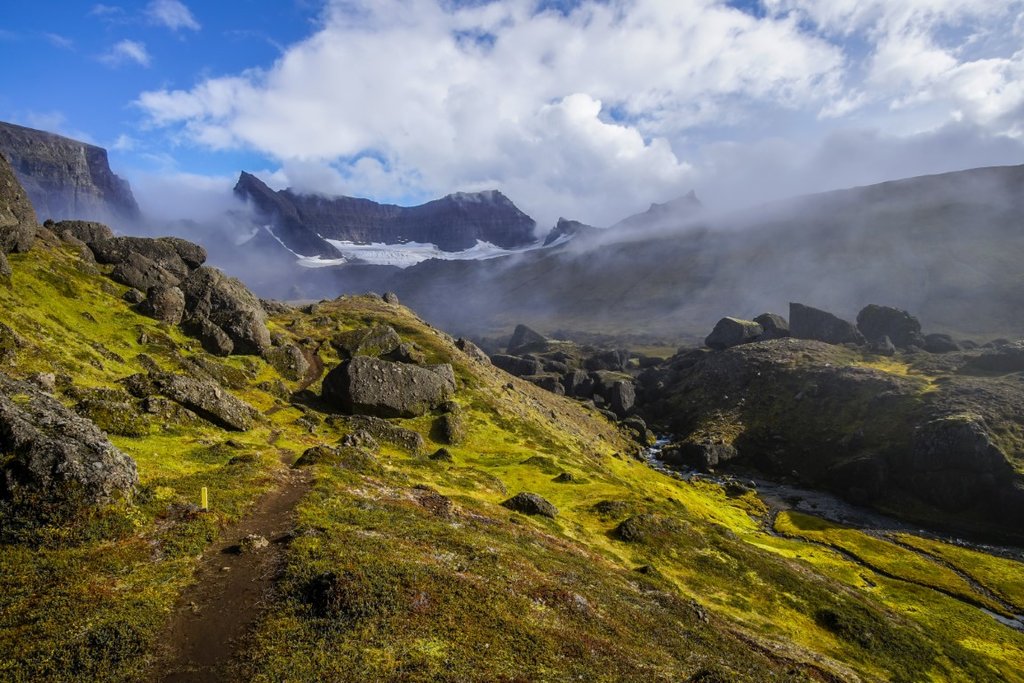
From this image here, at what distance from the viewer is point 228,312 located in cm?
9100

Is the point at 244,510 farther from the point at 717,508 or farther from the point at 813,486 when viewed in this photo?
the point at 813,486

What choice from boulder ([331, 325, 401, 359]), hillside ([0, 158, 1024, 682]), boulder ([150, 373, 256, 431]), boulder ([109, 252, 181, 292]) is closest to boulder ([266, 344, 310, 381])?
hillside ([0, 158, 1024, 682])

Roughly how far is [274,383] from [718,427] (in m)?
125

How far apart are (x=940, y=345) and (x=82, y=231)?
25598cm

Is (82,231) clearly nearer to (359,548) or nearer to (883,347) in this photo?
(359,548)

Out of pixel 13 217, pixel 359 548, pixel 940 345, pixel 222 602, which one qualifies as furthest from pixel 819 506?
pixel 13 217

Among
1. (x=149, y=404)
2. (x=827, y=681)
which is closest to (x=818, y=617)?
(x=827, y=681)

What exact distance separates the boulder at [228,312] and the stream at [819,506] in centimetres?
9452

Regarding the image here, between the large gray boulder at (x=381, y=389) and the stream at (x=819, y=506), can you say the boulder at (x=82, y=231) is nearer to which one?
the large gray boulder at (x=381, y=389)

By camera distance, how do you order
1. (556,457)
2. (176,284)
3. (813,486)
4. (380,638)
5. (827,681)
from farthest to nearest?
(813,486), (176,284), (556,457), (827,681), (380,638)

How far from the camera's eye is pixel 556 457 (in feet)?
293

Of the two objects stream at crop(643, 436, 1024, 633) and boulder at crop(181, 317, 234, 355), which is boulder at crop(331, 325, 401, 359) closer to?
boulder at crop(181, 317, 234, 355)

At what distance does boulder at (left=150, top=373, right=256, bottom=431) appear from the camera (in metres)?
53.4

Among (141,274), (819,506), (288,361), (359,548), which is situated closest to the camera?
(359,548)
